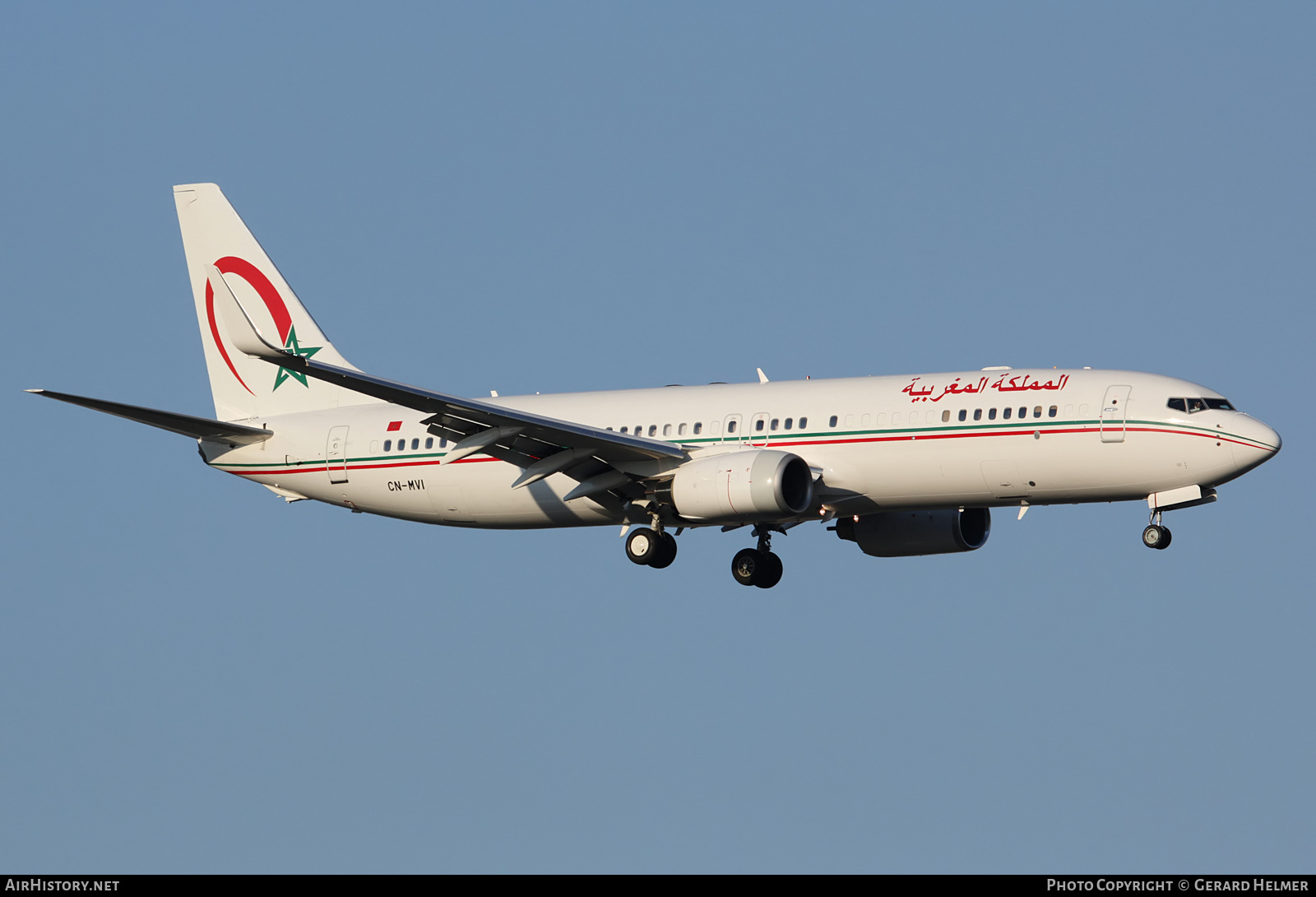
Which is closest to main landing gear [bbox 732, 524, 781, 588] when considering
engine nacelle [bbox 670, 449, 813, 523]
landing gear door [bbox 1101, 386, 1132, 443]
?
engine nacelle [bbox 670, 449, 813, 523]

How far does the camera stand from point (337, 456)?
182ft

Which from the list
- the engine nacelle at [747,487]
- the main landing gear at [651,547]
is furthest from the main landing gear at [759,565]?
the engine nacelle at [747,487]

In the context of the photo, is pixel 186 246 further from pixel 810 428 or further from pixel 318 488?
pixel 810 428

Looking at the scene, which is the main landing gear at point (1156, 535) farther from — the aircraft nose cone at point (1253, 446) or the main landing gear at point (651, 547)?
the main landing gear at point (651, 547)

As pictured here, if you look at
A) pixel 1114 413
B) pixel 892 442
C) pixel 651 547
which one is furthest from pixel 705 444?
pixel 1114 413

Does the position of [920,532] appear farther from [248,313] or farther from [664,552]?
[248,313]

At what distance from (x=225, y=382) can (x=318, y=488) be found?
5.72 metres

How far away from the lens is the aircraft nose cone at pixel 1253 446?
44.7 m

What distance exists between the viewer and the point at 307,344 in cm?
5894

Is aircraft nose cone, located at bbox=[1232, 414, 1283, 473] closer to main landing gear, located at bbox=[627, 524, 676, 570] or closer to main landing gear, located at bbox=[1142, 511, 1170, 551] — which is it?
main landing gear, located at bbox=[1142, 511, 1170, 551]

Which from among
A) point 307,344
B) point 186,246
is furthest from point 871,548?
point 186,246

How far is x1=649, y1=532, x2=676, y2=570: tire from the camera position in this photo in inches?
2028

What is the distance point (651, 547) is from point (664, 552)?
19.1 inches

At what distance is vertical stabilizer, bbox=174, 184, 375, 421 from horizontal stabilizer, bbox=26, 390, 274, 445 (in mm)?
1864
